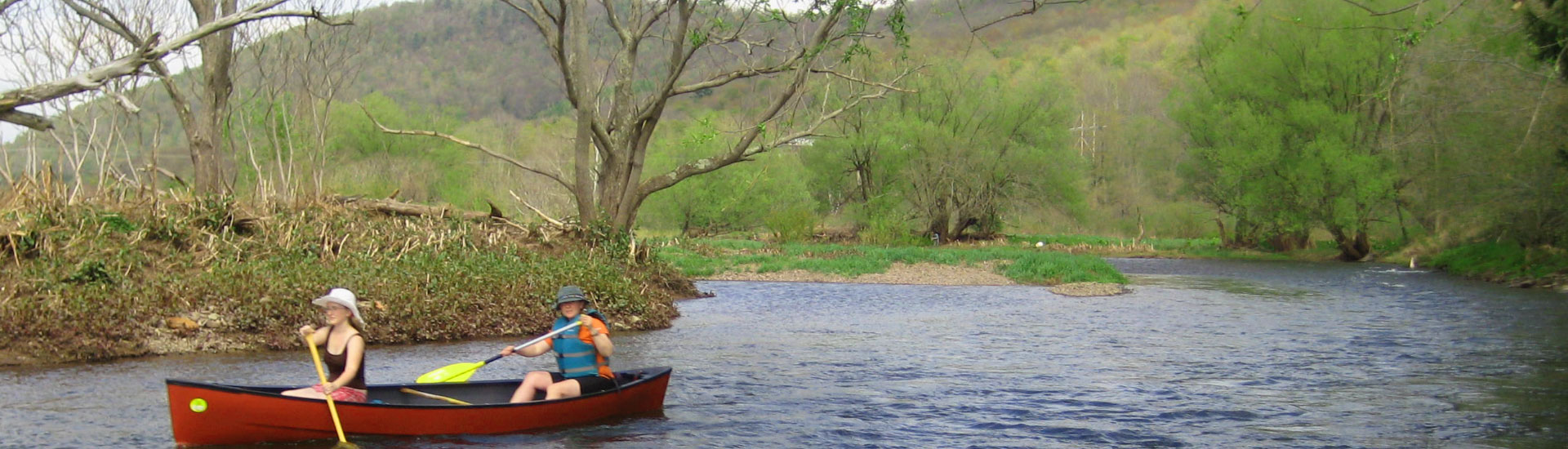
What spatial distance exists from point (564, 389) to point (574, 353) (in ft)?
1.35

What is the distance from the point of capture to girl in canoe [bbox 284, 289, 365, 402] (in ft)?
32.3

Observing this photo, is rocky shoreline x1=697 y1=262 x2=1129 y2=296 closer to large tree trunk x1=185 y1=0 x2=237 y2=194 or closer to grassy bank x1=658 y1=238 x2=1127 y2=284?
grassy bank x1=658 y1=238 x2=1127 y2=284

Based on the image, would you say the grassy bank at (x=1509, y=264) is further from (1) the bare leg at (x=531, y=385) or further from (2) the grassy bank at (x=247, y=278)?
(1) the bare leg at (x=531, y=385)

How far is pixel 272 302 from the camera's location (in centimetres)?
1633

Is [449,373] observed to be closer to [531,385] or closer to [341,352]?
[531,385]

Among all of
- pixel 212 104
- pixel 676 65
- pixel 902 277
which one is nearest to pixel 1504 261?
pixel 902 277

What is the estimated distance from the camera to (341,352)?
33.0 ft

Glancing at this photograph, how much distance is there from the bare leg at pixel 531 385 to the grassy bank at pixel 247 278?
5.41 m

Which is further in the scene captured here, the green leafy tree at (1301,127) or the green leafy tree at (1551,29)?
the green leafy tree at (1301,127)

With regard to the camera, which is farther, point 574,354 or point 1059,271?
point 1059,271

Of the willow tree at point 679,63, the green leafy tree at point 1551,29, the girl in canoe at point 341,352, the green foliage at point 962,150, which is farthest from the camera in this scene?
the green foliage at point 962,150

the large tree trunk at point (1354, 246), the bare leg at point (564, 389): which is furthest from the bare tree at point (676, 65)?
the large tree trunk at point (1354, 246)

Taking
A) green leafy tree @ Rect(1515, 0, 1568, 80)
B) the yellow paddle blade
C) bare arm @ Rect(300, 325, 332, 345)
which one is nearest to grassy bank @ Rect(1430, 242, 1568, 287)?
green leafy tree @ Rect(1515, 0, 1568, 80)

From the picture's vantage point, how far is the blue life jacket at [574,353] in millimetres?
11555
